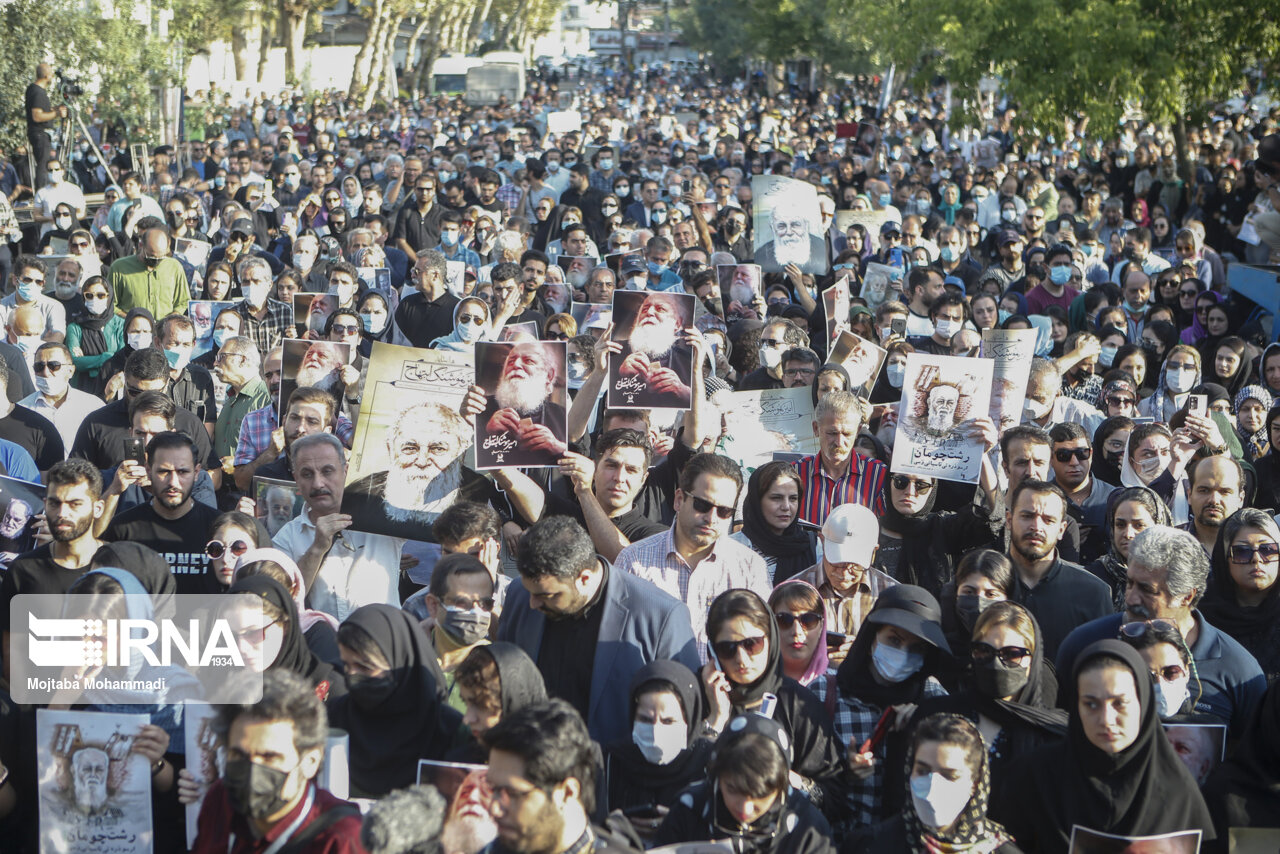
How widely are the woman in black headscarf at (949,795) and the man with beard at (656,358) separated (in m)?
3.45

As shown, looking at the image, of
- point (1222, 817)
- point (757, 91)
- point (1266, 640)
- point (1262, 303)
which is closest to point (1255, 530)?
point (1266, 640)

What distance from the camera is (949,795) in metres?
3.92

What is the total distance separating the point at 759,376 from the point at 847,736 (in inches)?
170

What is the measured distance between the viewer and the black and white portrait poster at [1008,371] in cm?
760

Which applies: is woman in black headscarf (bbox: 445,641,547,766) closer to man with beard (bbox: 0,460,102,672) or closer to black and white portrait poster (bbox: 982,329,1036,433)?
man with beard (bbox: 0,460,102,672)

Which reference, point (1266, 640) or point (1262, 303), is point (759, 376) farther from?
point (1262, 303)

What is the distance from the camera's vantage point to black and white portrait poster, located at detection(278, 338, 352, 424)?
809cm

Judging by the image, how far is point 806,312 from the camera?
1139 cm

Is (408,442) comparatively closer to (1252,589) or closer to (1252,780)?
(1252,589)

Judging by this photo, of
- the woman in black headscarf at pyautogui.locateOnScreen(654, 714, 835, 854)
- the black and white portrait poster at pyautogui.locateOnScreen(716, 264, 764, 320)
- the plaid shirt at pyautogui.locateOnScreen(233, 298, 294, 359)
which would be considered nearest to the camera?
the woman in black headscarf at pyautogui.locateOnScreen(654, 714, 835, 854)

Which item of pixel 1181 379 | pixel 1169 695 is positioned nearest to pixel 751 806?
pixel 1169 695

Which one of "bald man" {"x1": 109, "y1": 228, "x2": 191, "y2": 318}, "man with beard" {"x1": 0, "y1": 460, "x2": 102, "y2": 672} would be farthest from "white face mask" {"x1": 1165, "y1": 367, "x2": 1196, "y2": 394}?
"bald man" {"x1": 109, "y1": 228, "x2": 191, "y2": 318}

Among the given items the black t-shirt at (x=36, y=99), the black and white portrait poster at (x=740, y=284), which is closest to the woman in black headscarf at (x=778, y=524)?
the black and white portrait poster at (x=740, y=284)

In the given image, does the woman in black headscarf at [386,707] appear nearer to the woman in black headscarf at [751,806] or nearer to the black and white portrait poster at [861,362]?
the woman in black headscarf at [751,806]
